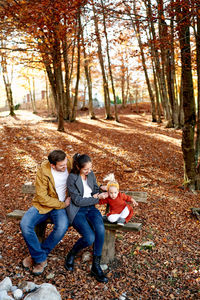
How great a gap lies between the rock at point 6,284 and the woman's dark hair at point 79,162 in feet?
5.10

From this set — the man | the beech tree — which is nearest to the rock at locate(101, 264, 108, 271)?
the man

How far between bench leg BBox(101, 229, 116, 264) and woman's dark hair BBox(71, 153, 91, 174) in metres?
1.01

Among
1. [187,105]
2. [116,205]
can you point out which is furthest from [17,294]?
[187,105]

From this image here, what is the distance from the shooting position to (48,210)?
11.3ft

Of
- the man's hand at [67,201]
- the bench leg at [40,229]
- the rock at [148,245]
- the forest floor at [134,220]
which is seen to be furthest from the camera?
the rock at [148,245]

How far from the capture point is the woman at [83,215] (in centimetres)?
334

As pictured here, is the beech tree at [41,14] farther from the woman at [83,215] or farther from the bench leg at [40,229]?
the bench leg at [40,229]

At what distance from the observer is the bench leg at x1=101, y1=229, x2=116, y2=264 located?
3594 millimetres

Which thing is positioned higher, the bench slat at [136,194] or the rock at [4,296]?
the bench slat at [136,194]

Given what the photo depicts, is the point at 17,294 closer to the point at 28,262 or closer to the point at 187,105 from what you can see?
the point at 28,262

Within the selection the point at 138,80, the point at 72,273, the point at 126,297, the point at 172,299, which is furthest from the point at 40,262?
the point at 138,80

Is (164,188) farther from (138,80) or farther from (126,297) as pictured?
(138,80)

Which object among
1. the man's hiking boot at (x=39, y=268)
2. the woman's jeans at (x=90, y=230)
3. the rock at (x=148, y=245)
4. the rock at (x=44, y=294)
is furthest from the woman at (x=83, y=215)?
the rock at (x=148, y=245)

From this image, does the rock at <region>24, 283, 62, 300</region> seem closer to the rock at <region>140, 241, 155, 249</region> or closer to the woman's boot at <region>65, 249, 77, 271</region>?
the woman's boot at <region>65, 249, 77, 271</region>
